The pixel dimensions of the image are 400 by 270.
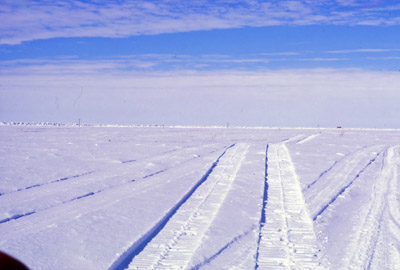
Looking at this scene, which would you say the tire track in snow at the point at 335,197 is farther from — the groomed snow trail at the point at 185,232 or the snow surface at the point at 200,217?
the groomed snow trail at the point at 185,232

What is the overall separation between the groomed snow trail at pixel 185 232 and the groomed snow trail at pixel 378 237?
1.47 meters

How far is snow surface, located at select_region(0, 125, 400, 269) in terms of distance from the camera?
4.12 metres

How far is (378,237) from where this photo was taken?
189 inches

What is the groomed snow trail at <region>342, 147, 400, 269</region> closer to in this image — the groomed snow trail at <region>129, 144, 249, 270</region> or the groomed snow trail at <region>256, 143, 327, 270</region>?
the groomed snow trail at <region>256, 143, 327, 270</region>

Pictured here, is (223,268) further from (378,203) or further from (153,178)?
(153,178)

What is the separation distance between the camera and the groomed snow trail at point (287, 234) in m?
4.02

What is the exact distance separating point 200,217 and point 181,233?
726mm

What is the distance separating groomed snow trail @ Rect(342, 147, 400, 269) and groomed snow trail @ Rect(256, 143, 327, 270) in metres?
0.37

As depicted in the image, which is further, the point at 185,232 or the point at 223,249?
the point at 185,232

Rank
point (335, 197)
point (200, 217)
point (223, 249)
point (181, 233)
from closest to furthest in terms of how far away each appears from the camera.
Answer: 1. point (223, 249)
2. point (181, 233)
3. point (200, 217)
4. point (335, 197)

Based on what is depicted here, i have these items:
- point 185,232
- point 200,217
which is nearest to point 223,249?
point 185,232

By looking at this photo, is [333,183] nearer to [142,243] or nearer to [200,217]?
[200,217]

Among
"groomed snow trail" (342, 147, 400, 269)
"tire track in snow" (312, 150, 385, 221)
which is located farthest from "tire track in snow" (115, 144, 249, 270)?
"groomed snow trail" (342, 147, 400, 269)

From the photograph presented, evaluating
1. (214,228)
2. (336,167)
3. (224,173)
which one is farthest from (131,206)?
(336,167)
